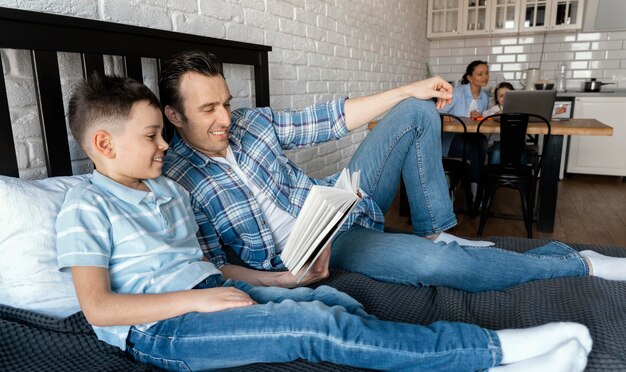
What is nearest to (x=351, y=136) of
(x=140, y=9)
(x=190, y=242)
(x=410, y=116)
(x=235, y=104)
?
(x=235, y=104)

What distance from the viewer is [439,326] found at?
3.18 feet

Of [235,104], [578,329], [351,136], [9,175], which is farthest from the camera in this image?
[351,136]

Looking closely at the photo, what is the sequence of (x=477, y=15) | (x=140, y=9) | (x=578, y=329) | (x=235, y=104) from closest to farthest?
1. (x=578, y=329)
2. (x=140, y=9)
3. (x=235, y=104)
4. (x=477, y=15)

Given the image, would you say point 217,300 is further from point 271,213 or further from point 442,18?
point 442,18

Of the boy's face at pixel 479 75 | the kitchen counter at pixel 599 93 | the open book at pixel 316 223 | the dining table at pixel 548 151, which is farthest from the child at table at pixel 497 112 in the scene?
the open book at pixel 316 223

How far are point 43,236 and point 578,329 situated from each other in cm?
115

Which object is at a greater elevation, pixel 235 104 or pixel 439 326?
pixel 235 104

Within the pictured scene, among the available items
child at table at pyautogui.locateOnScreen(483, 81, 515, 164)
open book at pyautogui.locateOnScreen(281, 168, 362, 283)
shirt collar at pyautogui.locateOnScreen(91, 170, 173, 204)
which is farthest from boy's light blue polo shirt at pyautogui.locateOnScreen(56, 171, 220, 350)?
child at table at pyautogui.locateOnScreen(483, 81, 515, 164)

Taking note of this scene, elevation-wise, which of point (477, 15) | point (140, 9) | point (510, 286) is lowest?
point (510, 286)

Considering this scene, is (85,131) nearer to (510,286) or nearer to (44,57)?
(44,57)

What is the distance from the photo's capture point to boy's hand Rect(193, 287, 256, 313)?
3.14 feet

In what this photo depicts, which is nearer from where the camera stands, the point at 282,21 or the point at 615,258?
the point at 615,258

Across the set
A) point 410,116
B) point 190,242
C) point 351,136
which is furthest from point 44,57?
point 351,136

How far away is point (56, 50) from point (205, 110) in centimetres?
40
